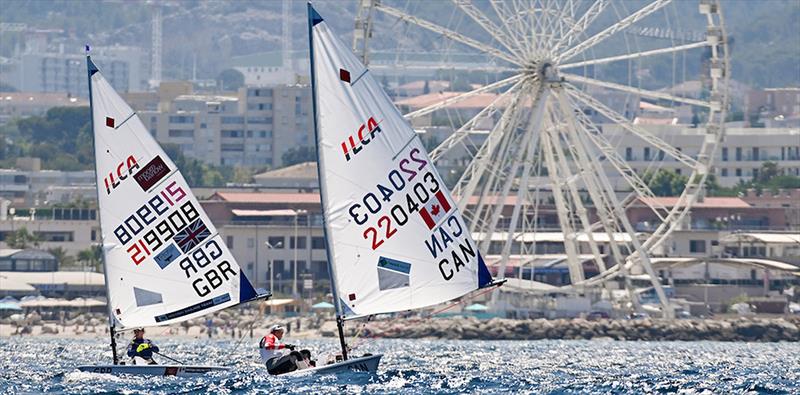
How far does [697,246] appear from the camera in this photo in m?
145

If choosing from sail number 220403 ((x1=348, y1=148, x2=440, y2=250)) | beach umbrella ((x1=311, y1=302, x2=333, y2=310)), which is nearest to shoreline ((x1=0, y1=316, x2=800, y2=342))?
beach umbrella ((x1=311, y1=302, x2=333, y2=310))

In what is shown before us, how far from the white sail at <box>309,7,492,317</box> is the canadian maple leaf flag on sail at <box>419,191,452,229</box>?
0.07 feet

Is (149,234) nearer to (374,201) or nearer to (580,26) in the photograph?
(374,201)

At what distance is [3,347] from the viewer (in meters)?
92.4

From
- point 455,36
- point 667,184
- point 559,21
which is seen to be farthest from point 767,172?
point 455,36

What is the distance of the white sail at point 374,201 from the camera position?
51406mm

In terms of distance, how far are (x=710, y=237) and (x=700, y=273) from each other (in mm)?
11561

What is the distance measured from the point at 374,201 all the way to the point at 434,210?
4.42 ft

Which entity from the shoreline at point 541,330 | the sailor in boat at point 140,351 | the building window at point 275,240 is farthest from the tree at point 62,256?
the sailor in boat at point 140,351

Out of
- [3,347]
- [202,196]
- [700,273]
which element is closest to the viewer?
[3,347]

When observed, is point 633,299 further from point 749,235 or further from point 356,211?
point 356,211

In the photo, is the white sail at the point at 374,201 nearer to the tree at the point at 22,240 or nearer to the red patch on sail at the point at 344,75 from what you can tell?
the red patch on sail at the point at 344,75

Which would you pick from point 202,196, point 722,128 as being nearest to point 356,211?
point 722,128

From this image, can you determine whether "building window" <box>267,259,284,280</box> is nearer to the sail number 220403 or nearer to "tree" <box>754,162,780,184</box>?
Answer: "tree" <box>754,162,780,184</box>
